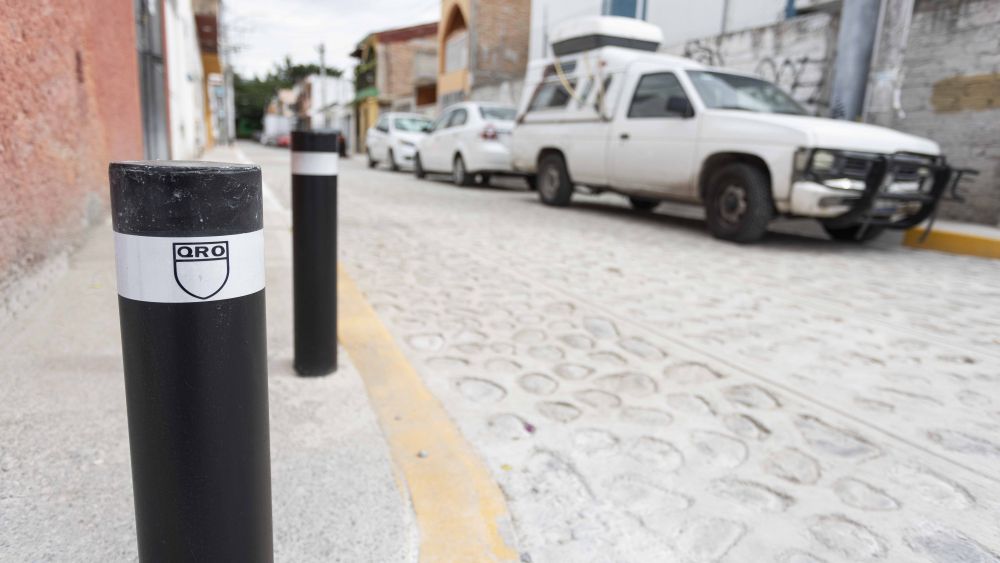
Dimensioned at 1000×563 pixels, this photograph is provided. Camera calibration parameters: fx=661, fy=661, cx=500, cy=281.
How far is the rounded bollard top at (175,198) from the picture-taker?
0.95m

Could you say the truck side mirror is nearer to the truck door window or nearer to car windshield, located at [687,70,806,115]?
car windshield, located at [687,70,806,115]

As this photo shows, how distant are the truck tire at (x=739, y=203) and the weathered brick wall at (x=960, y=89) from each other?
3.24 metres

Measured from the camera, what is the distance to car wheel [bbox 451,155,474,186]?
12.1m

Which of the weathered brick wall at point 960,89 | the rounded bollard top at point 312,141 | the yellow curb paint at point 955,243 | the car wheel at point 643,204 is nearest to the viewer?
the rounded bollard top at point 312,141

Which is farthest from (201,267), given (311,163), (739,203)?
(739,203)

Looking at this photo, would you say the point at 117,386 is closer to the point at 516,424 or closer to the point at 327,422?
the point at 327,422

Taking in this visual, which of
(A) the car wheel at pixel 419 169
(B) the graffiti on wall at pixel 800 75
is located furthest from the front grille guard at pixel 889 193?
(A) the car wheel at pixel 419 169

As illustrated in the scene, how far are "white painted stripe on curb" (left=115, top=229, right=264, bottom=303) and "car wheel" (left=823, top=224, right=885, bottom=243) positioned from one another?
6946 millimetres

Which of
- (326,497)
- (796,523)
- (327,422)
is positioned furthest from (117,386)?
(796,523)

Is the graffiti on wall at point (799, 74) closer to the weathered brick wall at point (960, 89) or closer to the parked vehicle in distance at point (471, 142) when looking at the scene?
the weathered brick wall at point (960, 89)

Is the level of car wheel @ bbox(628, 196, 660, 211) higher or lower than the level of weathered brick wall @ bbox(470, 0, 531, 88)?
lower

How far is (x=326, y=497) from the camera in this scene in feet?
5.76

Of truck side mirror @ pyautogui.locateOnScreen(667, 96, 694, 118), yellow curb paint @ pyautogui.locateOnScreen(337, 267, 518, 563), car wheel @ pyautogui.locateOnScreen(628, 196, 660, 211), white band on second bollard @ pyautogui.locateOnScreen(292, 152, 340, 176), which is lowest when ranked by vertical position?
yellow curb paint @ pyautogui.locateOnScreen(337, 267, 518, 563)

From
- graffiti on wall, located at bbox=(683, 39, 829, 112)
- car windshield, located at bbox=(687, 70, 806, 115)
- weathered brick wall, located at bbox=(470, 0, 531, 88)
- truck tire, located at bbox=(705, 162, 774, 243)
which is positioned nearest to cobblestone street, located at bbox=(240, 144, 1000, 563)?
truck tire, located at bbox=(705, 162, 774, 243)
